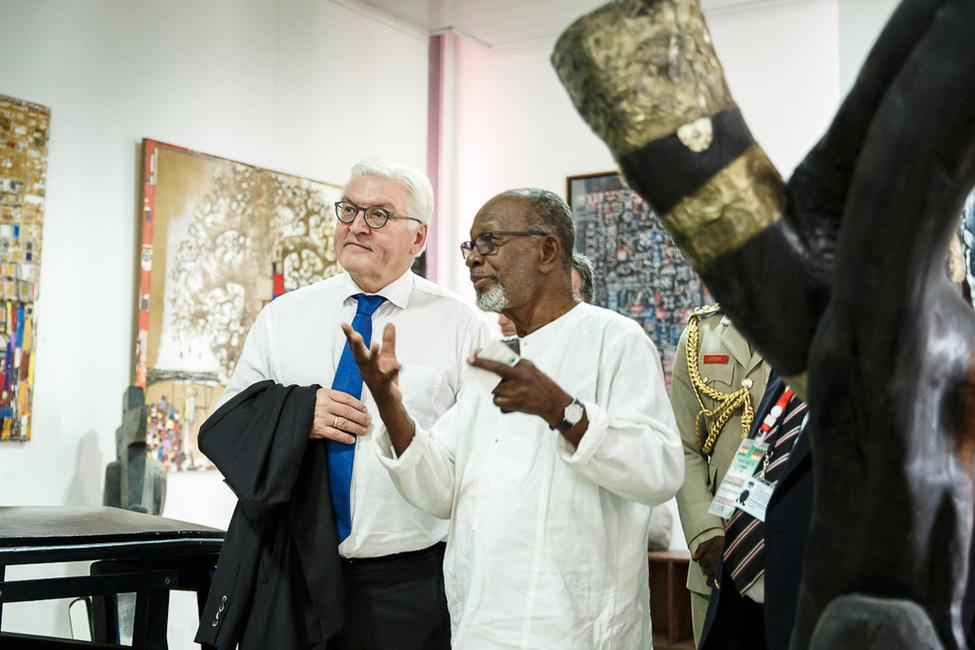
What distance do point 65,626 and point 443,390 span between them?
121 inches

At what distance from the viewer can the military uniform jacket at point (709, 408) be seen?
260 centimetres

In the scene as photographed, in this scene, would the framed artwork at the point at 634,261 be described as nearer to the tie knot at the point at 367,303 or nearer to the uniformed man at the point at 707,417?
the uniformed man at the point at 707,417

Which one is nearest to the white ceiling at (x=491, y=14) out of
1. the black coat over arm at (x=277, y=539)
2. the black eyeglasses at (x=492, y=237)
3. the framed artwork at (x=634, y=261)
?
the framed artwork at (x=634, y=261)

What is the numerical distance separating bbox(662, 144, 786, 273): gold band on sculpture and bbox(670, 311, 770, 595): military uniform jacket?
203 centimetres

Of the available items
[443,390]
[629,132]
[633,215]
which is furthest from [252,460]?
[633,215]

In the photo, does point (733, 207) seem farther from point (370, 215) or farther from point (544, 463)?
point (370, 215)

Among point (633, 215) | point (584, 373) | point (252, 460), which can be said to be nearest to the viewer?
point (584, 373)

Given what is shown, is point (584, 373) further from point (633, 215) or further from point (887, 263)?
point (633, 215)

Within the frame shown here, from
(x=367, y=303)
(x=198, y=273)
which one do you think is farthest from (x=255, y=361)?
(x=198, y=273)

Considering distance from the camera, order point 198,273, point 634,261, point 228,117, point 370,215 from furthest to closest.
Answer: point 634,261, point 228,117, point 198,273, point 370,215

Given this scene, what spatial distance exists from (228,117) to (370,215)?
336 centimetres

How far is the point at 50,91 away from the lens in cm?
464

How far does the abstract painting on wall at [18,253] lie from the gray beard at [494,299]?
3.11 m

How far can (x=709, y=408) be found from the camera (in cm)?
277
